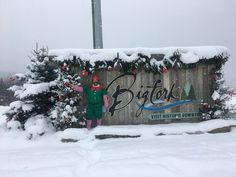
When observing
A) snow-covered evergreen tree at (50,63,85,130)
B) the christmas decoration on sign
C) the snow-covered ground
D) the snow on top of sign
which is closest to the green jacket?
snow-covered evergreen tree at (50,63,85,130)

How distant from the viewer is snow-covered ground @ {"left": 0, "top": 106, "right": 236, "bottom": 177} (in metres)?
4.51

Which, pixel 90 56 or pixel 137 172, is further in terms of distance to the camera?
pixel 90 56

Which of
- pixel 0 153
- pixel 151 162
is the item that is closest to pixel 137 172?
pixel 151 162

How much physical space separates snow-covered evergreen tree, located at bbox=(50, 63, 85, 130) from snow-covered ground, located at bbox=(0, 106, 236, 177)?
1.38ft

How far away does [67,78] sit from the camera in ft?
25.1

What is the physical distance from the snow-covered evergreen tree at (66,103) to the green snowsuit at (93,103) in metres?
0.22

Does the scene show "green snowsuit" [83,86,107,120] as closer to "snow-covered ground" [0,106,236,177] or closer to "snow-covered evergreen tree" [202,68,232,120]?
"snow-covered ground" [0,106,236,177]

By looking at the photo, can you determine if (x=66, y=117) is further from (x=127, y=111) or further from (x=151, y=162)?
(x=151, y=162)

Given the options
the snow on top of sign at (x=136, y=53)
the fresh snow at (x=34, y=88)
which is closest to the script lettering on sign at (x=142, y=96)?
the snow on top of sign at (x=136, y=53)

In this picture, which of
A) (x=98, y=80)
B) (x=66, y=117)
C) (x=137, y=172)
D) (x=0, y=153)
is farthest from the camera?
(x=98, y=80)

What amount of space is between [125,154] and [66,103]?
2748 mm

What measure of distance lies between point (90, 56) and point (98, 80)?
727 mm

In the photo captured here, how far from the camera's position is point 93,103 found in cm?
789

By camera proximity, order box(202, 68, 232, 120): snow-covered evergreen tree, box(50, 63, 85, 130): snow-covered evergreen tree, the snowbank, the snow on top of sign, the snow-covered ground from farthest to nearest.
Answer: box(202, 68, 232, 120): snow-covered evergreen tree → the snow on top of sign → box(50, 63, 85, 130): snow-covered evergreen tree → the snowbank → the snow-covered ground
